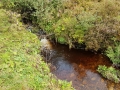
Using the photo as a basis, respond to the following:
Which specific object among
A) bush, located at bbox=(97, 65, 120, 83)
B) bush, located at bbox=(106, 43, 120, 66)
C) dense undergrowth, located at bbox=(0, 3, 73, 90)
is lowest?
bush, located at bbox=(97, 65, 120, 83)

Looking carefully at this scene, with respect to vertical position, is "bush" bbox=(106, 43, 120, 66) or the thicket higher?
the thicket

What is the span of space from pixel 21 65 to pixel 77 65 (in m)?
5.99

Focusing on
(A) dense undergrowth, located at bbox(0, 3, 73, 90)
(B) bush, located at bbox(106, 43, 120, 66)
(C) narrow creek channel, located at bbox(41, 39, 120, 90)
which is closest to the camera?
(A) dense undergrowth, located at bbox(0, 3, 73, 90)

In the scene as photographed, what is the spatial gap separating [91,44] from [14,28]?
551 centimetres

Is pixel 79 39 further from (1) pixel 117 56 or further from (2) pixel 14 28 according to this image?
(2) pixel 14 28

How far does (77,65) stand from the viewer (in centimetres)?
1548

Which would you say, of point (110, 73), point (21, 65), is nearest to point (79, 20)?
point (110, 73)

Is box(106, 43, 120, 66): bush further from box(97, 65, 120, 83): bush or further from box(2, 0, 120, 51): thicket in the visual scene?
box(97, 65, 120, 83): bush

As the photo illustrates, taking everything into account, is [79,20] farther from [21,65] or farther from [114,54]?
[21,65]

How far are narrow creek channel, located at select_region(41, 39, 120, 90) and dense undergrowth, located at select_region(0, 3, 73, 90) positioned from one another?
2.89 metres

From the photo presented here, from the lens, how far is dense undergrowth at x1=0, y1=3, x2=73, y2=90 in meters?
9.16

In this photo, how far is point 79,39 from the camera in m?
16.0

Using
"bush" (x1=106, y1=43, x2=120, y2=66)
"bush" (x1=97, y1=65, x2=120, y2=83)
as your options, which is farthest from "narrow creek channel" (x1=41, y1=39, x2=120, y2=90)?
"bush" (x1=106, y1=43, x2=120, y2=66)

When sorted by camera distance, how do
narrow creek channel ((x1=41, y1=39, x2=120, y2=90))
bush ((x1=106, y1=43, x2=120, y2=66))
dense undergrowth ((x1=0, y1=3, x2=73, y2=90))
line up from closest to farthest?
1. dense undergrowth ((x1=0, y1=3, x2=73, y2=90))
2. narrow creek channel ((x1=41, y1=39, x2=120, y2=90))
3. bush ((x1=106, y1=43, x2=120, y2=66))
